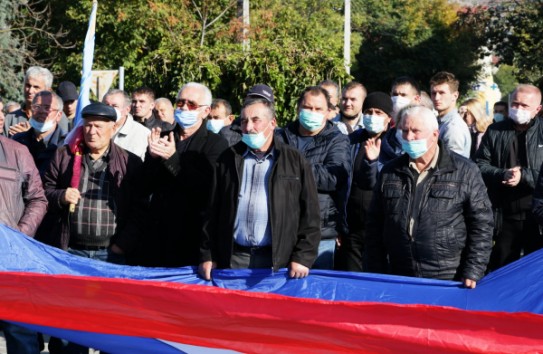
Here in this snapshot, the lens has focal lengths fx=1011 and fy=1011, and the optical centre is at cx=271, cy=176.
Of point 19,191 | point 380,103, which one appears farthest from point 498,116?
point 19,191

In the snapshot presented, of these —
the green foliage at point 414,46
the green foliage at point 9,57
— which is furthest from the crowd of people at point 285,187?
the green foliage at point 414,46

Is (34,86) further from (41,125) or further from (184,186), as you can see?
(184,186)

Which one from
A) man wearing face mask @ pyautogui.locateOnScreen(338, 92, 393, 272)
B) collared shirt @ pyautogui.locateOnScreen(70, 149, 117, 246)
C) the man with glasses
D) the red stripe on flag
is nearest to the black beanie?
man wearing face mask @ pyautogui.locateOnScreen(338, 92, 393, 272)

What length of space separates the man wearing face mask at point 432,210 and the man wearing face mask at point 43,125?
3263 mm

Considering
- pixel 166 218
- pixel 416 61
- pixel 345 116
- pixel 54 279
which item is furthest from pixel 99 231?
pixel 416 61

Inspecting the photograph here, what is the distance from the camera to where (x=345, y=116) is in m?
9.05

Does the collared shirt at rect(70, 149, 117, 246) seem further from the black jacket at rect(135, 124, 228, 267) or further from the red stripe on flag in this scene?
the red stripe on flag

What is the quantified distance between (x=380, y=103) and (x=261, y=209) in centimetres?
200

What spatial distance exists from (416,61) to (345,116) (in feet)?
144

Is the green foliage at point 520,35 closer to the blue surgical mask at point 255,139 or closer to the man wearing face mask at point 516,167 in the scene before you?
the man wearing face mask at point 516,167

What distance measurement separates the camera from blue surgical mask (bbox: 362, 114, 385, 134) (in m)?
7.69

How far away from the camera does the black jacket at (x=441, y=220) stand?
5977mm

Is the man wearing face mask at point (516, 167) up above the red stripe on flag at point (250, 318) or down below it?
above

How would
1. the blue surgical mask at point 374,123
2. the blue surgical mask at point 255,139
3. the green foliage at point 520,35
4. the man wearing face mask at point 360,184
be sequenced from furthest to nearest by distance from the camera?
the green foliage at point 520,35 < the blue surgical mask at point 374,123 < the man wearing face mask at point 360,184 < the blue surgical mask at point 255,139
